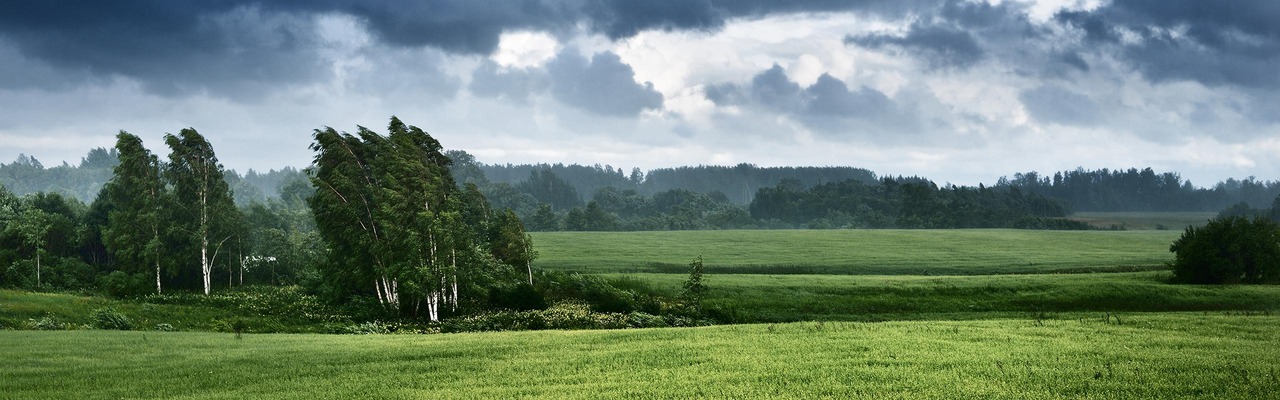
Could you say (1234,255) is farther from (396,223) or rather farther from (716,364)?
(396,223)

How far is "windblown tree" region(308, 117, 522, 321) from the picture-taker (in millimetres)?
49875

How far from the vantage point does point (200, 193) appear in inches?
2776

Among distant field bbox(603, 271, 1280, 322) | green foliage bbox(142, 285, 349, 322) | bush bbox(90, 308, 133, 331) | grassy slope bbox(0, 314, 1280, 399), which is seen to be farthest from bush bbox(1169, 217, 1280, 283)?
bush bbox(90, 308, 133, 331)

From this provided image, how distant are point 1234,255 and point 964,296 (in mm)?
17688

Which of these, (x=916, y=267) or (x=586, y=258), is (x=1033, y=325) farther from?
(x=586, y=258)

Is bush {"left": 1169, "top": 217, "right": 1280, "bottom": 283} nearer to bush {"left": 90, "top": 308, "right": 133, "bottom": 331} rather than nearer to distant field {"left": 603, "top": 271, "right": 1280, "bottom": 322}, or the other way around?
distant field {"left": 603, "top": 271, "right": 1280, "bottom": 322}

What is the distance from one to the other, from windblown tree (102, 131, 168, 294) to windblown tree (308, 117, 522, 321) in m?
19.4

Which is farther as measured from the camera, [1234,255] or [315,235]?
[315,235]

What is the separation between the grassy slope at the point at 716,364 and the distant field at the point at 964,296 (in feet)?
57.9

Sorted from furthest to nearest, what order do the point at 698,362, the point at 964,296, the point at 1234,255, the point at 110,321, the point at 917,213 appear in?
the point at 917,213 → the point at 1234,255 → the point at 964,296 → the point at 110,321 → the point at 698,362

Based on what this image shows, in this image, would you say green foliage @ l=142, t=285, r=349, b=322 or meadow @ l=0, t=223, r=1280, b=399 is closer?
meadow @ l=0, t=223, r=1280, b=399

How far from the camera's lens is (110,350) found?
25.0 m

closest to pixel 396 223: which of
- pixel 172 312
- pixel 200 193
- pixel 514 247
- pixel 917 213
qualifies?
pixel 514 247

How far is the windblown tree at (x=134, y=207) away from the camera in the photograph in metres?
67.2
